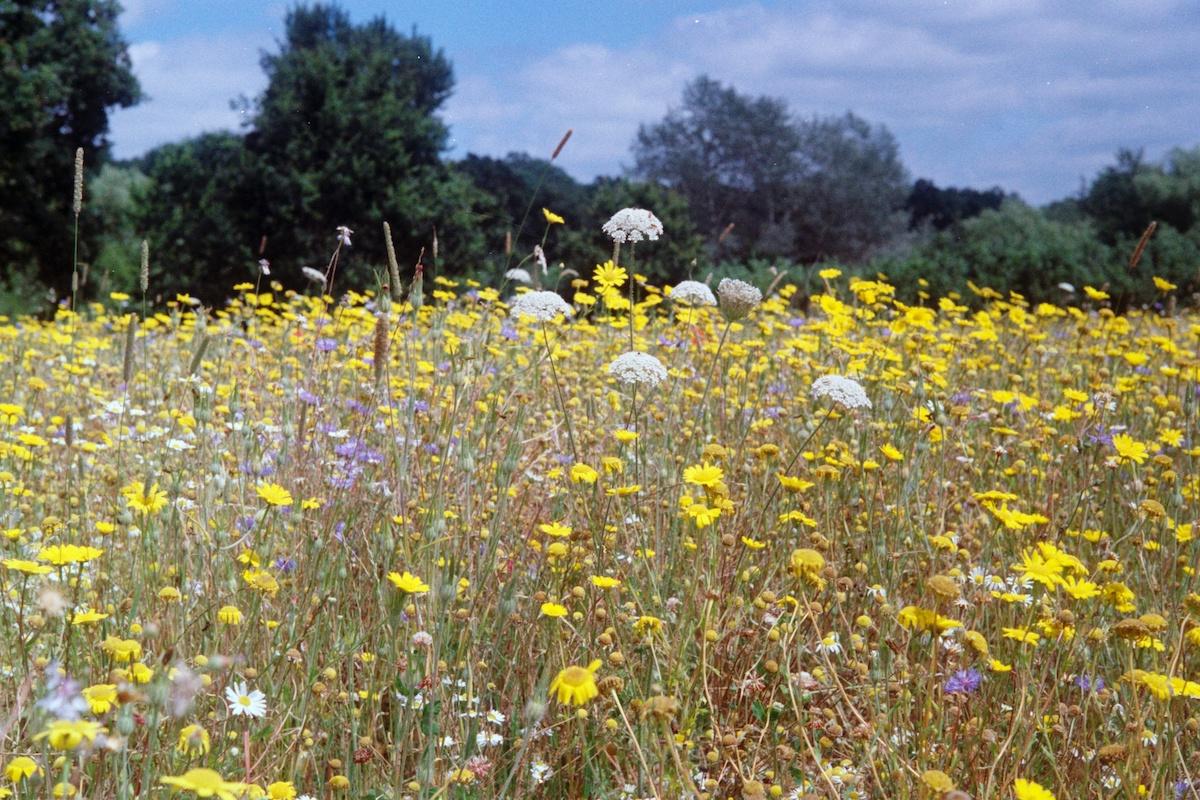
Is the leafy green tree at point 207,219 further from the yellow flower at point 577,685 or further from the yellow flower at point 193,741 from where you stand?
the yellow flower at point 577,685

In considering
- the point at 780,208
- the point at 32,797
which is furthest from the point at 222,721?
the point at 780,208

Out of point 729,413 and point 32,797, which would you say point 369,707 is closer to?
point 32,797

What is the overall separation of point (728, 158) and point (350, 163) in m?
20.2

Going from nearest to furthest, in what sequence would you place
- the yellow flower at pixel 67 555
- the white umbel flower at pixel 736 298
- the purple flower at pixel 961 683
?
the yellow flower at pixel 67 555
the purple flower at pixel 961 683
the white umbel flower at pixel 736 298

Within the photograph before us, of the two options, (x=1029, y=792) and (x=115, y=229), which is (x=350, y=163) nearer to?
(x=115, y=229)

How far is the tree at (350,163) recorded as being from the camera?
59.5ft

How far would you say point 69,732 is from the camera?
1.03 meters

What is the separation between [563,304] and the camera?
2760 mm

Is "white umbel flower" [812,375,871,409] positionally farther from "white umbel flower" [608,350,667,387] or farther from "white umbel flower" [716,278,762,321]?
"white umbel flower" [608,350,667,387]

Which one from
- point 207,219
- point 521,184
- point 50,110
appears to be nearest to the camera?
point 207,219

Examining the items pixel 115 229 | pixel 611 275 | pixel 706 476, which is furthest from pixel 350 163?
pixel 706 476

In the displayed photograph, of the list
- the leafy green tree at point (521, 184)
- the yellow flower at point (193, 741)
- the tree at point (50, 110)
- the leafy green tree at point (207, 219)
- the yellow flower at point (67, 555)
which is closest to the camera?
the yellow flower at point (193, 741)

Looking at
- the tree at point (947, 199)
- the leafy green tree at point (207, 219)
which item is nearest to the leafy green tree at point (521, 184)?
the leafy green tree at point (207, 219)

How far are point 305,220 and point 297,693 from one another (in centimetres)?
1745
